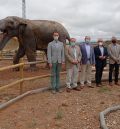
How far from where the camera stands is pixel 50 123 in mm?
7957

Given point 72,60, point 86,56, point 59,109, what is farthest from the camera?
point 86,56

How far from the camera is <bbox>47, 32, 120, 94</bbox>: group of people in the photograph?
10633 millimetres

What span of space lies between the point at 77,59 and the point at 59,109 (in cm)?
231

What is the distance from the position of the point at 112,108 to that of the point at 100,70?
3.17m

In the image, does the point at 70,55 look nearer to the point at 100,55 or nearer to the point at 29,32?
the point at 100,55

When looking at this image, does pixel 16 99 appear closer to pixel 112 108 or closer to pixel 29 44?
pixel 112 108

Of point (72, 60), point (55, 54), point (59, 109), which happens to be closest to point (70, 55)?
point (72, 60)

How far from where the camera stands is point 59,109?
9055 mm

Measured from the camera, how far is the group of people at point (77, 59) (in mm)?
10633

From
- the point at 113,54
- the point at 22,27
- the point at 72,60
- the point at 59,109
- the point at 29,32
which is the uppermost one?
the point at 22,27

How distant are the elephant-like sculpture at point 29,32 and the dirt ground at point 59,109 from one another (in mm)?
4304

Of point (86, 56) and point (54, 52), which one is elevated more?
point (54, 52)

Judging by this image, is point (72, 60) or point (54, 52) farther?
point (72, 60)

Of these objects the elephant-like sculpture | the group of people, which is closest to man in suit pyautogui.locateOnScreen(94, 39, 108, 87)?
the group of people
